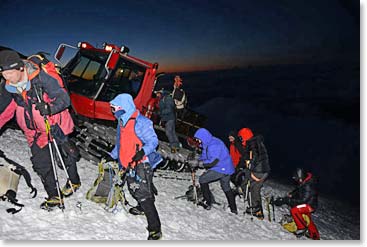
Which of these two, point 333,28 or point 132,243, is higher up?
point 333,28

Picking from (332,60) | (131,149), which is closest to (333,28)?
(332,60)

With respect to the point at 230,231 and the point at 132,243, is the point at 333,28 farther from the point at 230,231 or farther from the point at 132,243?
the point at 132,243

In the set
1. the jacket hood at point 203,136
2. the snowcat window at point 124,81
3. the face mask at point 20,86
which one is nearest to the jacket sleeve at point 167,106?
the snowcat window at point 124,81

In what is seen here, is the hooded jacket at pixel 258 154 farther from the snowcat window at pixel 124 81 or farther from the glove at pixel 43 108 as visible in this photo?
the glove at pixel 43 108

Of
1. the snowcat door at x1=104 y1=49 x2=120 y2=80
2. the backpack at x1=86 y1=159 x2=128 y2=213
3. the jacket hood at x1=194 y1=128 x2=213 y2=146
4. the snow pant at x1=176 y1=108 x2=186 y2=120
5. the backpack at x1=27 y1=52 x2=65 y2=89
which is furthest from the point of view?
the snow pant at x1=176 y1=108 x2=186 y2=120

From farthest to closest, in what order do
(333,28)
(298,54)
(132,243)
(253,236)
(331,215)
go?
(331,215)
(298,54)
(333,28)
(253,236)
(132,243)

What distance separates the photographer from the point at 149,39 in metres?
4.04

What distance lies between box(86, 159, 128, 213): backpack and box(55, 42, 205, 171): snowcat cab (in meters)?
1.08

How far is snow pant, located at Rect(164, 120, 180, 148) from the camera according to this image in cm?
492

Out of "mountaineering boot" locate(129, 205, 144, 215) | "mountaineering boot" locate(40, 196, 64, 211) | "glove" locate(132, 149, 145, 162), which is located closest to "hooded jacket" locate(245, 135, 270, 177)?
"mountaineering boot" locate(129, 205, 144, 215)

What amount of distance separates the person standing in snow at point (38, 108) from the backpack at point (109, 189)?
396 mm

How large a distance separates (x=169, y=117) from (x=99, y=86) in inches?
45.3

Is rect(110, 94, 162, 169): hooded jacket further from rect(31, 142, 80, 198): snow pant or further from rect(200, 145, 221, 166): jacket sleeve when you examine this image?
rect(200, 145, 221, 166): jacket sleeve

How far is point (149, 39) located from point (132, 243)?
2424 mm
